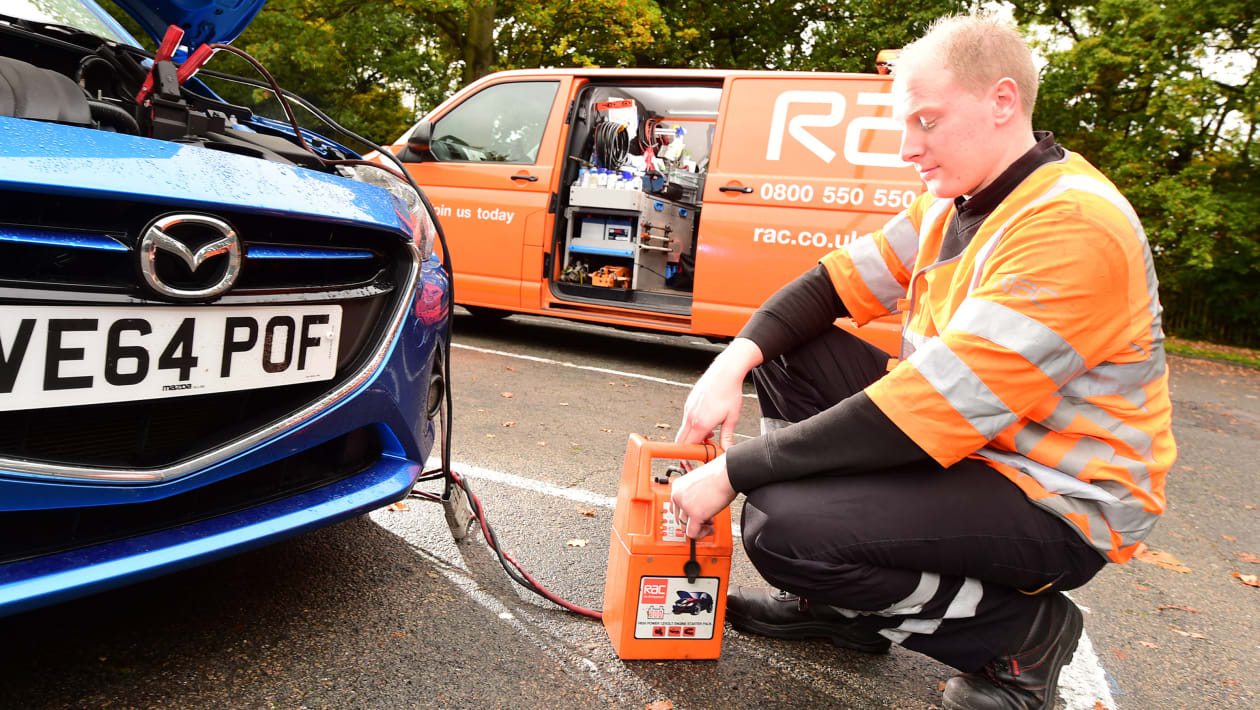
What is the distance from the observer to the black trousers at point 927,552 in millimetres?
1500

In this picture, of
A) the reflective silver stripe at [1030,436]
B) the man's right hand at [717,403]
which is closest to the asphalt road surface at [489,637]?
the man's right hand at [717,403]

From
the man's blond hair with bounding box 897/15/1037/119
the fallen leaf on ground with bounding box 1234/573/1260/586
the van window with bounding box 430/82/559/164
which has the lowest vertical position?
the fallen leaf on ground with bounding box 1234/573/1260/586

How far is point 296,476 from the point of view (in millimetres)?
1679

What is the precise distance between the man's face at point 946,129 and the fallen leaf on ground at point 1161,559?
1903 millimetres

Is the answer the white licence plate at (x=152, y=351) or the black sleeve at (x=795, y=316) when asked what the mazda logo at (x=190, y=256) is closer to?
the white licence plate at (x=152, y=351)

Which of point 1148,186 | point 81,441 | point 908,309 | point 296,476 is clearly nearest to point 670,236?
point 908,309

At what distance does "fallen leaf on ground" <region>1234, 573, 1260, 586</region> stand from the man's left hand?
7.50ft

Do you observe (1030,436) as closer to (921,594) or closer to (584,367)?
(921,594)

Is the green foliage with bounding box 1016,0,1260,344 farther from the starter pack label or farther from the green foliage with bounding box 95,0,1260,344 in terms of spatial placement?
the starter pack label

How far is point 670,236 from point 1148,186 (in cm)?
1027

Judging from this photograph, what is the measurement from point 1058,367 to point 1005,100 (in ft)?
1.76

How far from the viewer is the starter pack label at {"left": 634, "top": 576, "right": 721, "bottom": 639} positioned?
1.72 m

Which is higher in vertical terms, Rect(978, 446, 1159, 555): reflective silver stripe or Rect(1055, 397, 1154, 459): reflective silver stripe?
Rect(1055, 397, 1154, 459): reflective silver stripe

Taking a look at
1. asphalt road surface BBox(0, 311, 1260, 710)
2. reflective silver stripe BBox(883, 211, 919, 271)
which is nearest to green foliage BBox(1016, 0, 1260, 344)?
asphalt road surface BBox(0, 311, 1260, 710)
